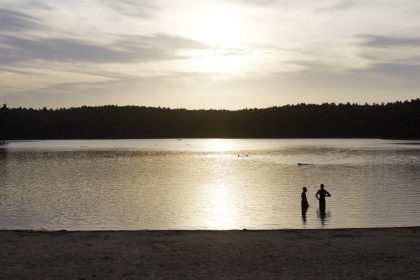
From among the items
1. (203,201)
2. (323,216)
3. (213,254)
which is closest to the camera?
(213,254)

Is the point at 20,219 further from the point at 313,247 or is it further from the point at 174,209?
the point at 313,247

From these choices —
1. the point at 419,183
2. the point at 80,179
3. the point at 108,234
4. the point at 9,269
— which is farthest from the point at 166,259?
the point at 80,179

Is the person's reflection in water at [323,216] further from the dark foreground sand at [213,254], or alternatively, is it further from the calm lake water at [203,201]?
the dark foreground sand at [213,254]

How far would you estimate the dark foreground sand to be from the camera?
14828 mm

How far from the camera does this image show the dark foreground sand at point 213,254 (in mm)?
14828

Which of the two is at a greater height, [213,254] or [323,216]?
[213,254]

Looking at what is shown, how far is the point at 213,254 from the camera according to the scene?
17.5m

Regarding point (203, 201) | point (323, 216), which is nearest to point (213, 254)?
point (323, 216)

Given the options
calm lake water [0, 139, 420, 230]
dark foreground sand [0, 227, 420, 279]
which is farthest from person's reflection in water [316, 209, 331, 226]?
dark foreground sand [0, 227, 420, 279]

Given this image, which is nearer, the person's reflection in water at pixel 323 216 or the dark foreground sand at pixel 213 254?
the dark foreground sand at pixel 213 254

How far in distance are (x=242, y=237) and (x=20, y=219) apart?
1630 centimetres

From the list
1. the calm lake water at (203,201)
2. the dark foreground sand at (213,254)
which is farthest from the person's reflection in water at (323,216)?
the dark foreground sand at (213,254)

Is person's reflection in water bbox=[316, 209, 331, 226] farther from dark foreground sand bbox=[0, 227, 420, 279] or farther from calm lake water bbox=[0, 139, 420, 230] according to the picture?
dark foreground sand bbox=[0, 227, 420, 279]

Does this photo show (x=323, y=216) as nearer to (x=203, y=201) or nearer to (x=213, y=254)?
(x=203, y=201)
